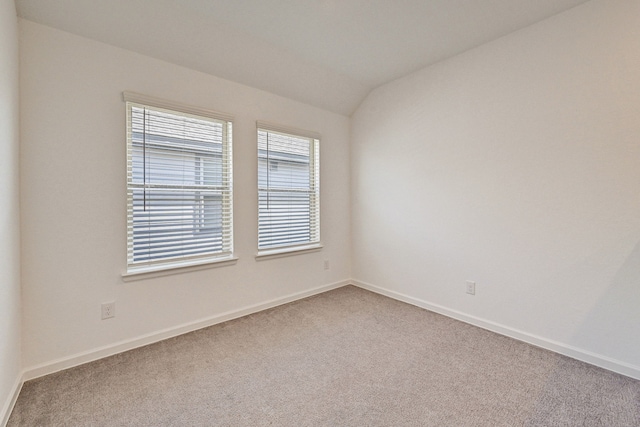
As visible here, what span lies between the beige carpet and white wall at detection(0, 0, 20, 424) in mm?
256

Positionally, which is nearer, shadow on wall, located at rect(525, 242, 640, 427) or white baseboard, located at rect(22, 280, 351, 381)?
shadow on wall, located at rect(525, 242, 640, 427)

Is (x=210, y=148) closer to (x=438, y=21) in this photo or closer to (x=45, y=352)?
(x=45, y=352)

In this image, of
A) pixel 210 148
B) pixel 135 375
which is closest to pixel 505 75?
pixel 210 148

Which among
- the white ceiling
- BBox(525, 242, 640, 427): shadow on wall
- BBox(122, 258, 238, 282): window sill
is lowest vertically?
BBox(525, 242, 640, 427): shadow on wall

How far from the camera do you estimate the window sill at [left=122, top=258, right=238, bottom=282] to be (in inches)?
88.8

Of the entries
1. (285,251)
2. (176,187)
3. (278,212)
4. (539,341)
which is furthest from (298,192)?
(539,341)

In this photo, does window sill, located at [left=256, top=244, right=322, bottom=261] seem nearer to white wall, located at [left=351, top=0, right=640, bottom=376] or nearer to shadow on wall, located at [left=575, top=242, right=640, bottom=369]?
white wall, located at [left=351, top=0, right=640, bottom=376]

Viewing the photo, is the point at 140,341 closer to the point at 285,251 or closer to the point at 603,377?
the point at 285,251

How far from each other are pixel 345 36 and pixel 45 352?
3.34 m

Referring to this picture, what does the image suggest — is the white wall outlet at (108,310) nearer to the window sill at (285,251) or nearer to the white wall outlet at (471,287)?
the window sill at (285,251)

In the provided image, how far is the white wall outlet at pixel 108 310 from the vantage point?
2.15m

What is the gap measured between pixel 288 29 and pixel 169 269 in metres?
2.28

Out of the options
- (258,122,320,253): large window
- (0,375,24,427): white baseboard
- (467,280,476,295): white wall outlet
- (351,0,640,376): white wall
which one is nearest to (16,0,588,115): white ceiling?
(351,0,640,376): white wall

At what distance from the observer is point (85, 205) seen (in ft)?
6.79
